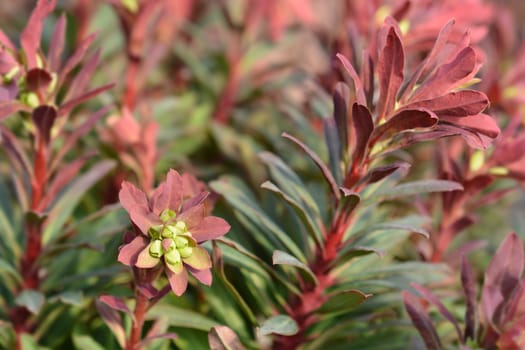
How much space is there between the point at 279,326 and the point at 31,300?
357 mm

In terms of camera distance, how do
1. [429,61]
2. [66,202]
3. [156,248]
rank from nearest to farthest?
[156,248]
[429,61]
[66,202]

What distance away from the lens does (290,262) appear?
856 mm

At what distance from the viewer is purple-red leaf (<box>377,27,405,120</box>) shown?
83 centimetres

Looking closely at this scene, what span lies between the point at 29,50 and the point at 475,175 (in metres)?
0.71

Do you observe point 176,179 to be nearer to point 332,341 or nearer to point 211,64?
point 332,341

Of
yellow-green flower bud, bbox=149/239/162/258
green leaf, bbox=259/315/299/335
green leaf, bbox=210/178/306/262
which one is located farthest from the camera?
green leaf, bbox=210/178/306/262

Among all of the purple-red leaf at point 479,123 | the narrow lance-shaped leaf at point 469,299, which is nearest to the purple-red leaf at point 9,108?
the purple-red leaf at point 479,123

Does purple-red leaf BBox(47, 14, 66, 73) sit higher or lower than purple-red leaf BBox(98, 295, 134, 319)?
higher

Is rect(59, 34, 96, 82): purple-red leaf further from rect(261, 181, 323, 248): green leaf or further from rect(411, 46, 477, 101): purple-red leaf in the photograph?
rect(411, 46, 477, 101): purple-red leaf

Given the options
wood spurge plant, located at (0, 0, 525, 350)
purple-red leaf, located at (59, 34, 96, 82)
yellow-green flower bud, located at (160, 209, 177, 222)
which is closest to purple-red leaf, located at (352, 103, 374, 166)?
wood spurge plant, located at (0, 0, 525, 350)

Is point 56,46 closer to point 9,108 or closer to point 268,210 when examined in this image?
point 9,108

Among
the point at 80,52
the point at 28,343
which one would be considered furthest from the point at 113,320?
the point at 80,52

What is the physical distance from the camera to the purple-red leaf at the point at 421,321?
929 mm

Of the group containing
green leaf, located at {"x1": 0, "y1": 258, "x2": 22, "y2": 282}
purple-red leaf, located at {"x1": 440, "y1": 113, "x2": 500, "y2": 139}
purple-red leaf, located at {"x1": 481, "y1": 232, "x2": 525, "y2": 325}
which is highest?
purple-red leaf, located at {"x1": 440, "y1": 113, "x2": 500, "y2": 139}
